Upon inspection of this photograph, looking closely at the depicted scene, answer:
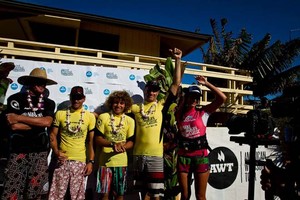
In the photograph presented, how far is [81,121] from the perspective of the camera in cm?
416

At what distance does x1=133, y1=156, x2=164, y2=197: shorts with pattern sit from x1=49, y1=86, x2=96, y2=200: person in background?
84 centimetres

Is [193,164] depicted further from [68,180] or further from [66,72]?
[66,72]

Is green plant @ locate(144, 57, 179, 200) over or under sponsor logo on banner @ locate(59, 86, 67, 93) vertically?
under

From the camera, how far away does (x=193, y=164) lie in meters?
3.90

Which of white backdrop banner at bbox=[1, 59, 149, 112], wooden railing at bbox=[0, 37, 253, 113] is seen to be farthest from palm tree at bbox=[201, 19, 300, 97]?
white backdrop banner at bbox=[1, 59, 149, 112]

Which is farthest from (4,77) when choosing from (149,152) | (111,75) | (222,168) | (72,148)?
(222,168)

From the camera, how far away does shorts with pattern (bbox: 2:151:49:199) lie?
3666mm

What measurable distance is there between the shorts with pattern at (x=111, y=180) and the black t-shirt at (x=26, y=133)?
98cm

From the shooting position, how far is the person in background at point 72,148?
3939mm

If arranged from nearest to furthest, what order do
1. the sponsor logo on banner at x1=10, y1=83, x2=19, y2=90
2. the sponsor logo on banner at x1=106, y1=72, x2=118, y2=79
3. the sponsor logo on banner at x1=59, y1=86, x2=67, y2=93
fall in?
the sponsor logo on banner at x1=10, y1=83, x2=19, y2=90, the sponsor logo on banner at x1=59, y1=86, x2=67, y2=93, the sponsor logo on banner at x1=106, y1=72, x2=118, y2=79

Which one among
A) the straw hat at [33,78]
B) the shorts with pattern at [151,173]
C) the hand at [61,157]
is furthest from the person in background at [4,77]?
the shorts with pattern at [151,173]

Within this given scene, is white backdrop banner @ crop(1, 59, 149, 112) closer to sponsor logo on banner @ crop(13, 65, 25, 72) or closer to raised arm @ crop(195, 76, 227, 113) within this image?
sponsor logo on banner @ crop(13, 65, 25, 72)

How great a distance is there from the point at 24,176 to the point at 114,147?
1.36m

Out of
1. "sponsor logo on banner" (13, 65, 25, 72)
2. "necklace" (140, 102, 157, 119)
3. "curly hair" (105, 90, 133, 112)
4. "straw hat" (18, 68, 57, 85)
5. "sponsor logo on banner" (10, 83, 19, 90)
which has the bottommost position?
"necklace" (140, 102, 157, 119)
